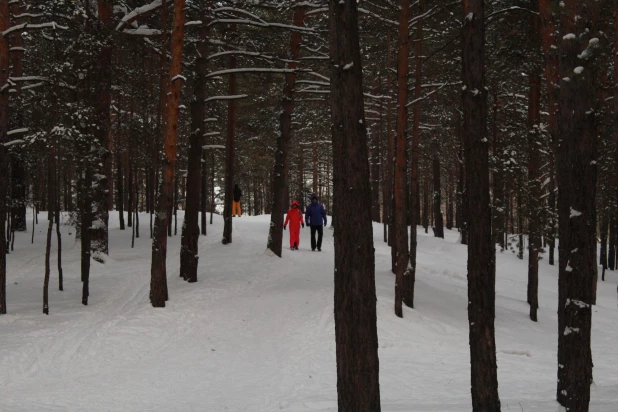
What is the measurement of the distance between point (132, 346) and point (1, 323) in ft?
8.52

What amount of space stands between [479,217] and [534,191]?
899 centimetres

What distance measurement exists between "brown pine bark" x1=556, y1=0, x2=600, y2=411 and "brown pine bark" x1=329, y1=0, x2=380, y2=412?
1.97 metres

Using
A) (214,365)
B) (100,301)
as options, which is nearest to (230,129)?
(100,301)

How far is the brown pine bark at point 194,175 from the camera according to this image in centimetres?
1338

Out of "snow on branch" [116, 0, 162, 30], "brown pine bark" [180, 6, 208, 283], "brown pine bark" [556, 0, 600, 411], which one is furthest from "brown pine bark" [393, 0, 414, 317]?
"snow on branch" [116, 0, 162, 30]

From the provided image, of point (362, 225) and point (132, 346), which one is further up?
point (362, 225)

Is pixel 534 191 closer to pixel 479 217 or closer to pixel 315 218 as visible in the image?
pixel 315 218

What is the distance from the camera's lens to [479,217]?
17.7ft

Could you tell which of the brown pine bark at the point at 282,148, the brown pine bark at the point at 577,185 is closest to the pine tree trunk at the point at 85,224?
the brown pine bark at the point at 282,148

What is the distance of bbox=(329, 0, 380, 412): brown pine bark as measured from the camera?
14.7 ft

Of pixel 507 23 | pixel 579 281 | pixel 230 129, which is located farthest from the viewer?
pixel 230 129

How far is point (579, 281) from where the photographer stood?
195 inches

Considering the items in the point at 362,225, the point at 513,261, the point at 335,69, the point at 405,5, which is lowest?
the point at 513,261

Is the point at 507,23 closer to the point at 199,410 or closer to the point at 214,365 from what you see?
the point at 214,365
